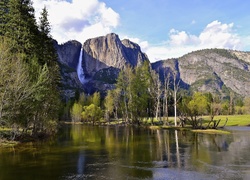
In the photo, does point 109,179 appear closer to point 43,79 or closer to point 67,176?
point 67,176

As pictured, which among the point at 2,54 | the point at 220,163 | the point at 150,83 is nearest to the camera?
the point at 220,163

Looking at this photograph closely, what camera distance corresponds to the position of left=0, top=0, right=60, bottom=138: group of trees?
33.0 metres

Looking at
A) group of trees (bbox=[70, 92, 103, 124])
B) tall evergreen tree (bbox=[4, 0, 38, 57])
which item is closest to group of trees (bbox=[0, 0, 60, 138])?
tall evergreen tree (bbox=[4, 0, 38, 57])

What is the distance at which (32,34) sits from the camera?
44.6 m

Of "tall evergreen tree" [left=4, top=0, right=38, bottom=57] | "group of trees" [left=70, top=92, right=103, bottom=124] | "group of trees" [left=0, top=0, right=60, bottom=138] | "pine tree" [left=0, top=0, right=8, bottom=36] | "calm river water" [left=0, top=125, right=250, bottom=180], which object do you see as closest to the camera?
"calm river water" [left=0, top=125, right=250, bottom=180]

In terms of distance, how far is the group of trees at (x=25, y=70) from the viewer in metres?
33.0

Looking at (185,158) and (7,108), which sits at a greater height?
(7,108)

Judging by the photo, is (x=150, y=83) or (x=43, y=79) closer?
(x=43, y=79)

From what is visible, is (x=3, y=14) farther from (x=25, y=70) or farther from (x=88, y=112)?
(x=88, y=112)

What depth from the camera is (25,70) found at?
35.3 meters

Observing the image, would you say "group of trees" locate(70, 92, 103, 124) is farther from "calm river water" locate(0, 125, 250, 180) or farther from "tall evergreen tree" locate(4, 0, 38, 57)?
"calm river water" locate(0, 125, 250, 180)

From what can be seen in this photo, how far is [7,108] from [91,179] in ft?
68.1

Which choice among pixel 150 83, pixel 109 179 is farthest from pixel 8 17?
pixel 150 83

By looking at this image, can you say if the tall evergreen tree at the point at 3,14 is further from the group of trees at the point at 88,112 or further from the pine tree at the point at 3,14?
the group of trees at the point at 88,112
